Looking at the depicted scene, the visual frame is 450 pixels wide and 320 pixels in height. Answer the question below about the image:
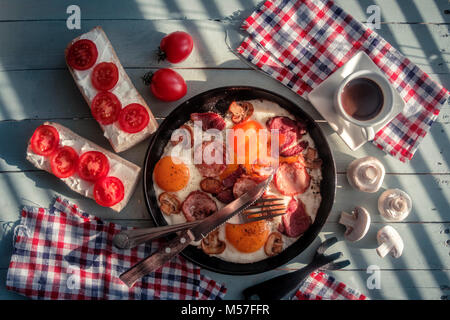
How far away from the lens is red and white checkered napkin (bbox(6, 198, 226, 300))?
2305 millimetres

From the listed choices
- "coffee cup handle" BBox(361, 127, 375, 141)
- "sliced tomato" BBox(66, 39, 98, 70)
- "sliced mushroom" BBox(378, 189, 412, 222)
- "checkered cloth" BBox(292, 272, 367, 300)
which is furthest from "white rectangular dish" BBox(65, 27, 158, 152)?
"sliced mushroom" BBox(378, 189, 412, 222)

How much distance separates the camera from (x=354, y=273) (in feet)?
7.86

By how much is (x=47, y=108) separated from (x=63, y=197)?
560 millimetres

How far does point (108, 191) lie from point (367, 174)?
1.50 m

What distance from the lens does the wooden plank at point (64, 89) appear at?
2365mm

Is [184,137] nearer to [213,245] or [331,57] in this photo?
[213,245]

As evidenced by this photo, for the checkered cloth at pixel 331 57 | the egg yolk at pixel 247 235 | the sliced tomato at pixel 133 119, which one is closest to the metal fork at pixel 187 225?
the egg yolk at pixel 247 235

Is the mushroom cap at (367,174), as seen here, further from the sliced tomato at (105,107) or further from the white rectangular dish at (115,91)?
the sliced tomato at (105,107)

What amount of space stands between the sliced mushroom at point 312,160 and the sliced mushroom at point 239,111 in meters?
0.41

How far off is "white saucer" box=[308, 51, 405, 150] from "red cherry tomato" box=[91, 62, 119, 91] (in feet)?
3.70

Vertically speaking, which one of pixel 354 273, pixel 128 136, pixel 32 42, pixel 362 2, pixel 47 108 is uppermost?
pixel 362 2

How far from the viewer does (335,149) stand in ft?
7.81
